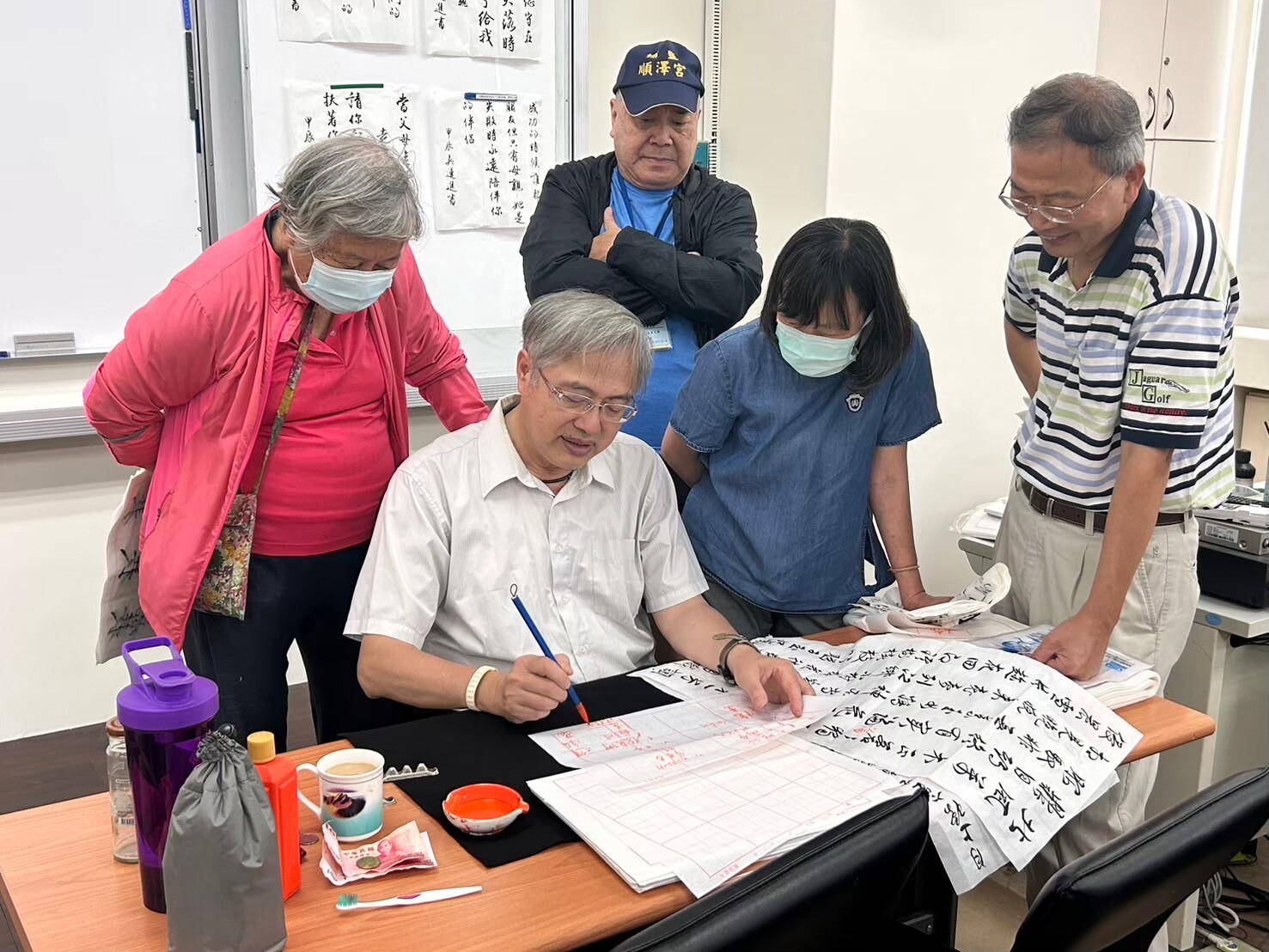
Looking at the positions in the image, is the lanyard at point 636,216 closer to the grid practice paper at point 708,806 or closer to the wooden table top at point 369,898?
the grid practice paper at point 708,806

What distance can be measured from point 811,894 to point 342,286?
116 cm

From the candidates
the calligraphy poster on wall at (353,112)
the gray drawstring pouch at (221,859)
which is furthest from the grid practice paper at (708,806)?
the calligraphy poster on wall at (353,112)

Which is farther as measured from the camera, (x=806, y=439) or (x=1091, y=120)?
(x=806, y=439)

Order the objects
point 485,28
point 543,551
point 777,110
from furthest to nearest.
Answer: point 777,110, point 485,28, point 543,551

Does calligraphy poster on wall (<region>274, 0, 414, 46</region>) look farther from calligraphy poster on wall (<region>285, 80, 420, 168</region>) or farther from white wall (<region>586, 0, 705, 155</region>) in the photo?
white wall (<region>586, 0, 705, 155</region>)

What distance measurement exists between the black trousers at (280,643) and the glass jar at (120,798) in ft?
1.94

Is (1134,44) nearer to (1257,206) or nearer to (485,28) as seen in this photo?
(1257,206)

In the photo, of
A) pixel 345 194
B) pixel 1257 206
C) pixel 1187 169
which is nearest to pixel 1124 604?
pixel 345 194

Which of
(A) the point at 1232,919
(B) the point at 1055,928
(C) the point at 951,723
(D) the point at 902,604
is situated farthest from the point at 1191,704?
(B) the point at 1055,928

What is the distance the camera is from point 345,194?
169 centimetres

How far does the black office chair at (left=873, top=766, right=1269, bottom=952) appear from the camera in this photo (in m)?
1.10

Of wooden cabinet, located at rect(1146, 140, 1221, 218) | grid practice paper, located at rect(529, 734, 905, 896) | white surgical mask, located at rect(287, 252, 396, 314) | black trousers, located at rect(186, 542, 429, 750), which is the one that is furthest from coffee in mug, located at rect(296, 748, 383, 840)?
wooden cabinet, located at rect(1146, 140, 1221, 218)

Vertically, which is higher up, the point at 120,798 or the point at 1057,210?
the point at 1057,210

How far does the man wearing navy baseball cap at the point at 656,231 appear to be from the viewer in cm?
223
